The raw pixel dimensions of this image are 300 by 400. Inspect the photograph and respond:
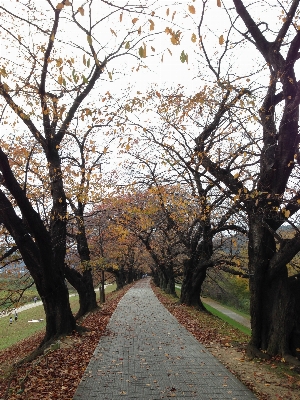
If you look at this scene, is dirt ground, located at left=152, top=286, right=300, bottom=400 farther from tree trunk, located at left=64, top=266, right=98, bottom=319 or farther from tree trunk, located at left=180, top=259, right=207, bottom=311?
tree trunk, located at left=180, top=259, right=207, bottom=311

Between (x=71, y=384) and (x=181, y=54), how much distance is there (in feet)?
18.7

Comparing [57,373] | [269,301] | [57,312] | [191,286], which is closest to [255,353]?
[269,301]

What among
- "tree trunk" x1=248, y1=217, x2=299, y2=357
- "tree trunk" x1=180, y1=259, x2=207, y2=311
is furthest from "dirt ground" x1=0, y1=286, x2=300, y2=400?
"tree trunk" x1=180, y1=259, x2=207, y2=311

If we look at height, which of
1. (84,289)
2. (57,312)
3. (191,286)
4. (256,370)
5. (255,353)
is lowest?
(256,370)

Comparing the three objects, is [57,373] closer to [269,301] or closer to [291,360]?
[291,360]

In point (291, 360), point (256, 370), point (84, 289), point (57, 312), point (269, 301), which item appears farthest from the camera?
point (84, 289)

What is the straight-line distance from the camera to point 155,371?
7.64 m

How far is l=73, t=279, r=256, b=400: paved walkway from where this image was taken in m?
6.23

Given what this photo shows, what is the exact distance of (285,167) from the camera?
28.2ft

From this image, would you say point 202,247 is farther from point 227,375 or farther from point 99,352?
point 227,375

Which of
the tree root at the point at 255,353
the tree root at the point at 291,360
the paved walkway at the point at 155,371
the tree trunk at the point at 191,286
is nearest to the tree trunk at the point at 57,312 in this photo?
the paved walkway at the point at 155,371

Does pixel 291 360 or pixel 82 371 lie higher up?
pixel 82 371

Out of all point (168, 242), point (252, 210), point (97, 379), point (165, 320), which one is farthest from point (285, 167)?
point (168, 242)

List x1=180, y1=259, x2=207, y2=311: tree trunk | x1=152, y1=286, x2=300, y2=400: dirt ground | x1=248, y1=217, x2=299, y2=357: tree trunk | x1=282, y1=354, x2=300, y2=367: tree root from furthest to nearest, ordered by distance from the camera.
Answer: x1=180, y1=259, x2=207, y2=311: tree trunk
x1=248, y1=217, x2=299, y2=357: tree trunk
x1=282, y1=354, x2=300, y2=367: tree root
x1=152, y1=286, x2=300, y2=400: dirt ground
